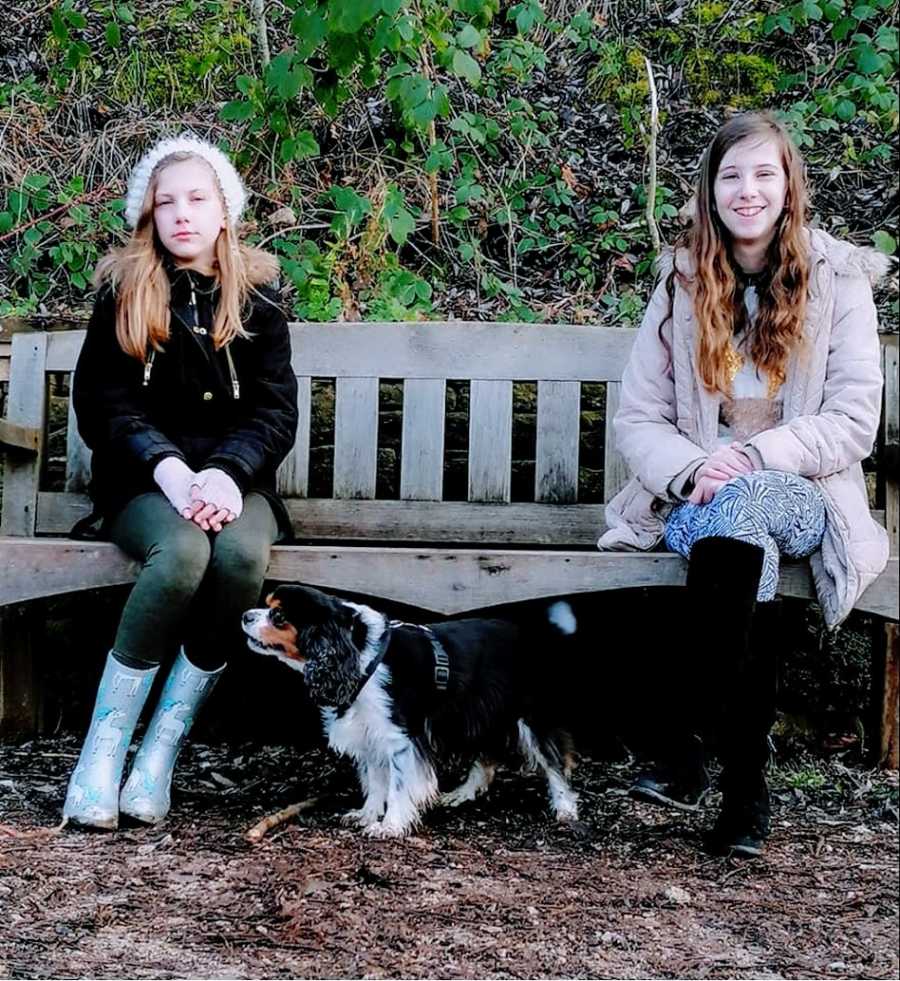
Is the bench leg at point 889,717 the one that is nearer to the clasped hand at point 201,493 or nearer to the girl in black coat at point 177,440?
the girl in black coat at point 177,440

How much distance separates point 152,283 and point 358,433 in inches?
34.6

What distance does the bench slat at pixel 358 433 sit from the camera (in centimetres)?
397

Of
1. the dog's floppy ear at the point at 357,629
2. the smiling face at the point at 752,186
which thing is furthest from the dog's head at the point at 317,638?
the smiling face at the point at 752,186

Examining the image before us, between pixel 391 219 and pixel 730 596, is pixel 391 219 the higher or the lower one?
the higher one

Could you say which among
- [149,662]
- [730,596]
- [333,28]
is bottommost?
[149,662]

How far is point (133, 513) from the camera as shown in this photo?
3.21 metres

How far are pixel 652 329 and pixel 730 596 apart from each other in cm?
88

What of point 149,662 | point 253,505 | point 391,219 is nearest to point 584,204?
point 391,219

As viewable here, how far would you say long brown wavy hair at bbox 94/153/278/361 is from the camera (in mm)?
3363

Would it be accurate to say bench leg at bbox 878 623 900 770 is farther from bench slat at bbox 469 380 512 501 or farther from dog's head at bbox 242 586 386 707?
dog's head at bbox 242 586 386 707

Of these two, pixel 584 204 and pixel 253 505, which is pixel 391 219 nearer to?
pixel 584 204

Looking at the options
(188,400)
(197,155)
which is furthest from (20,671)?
(197,155)

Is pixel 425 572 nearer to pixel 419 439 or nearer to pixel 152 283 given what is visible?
pixel 419 439

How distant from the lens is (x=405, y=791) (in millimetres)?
3117
